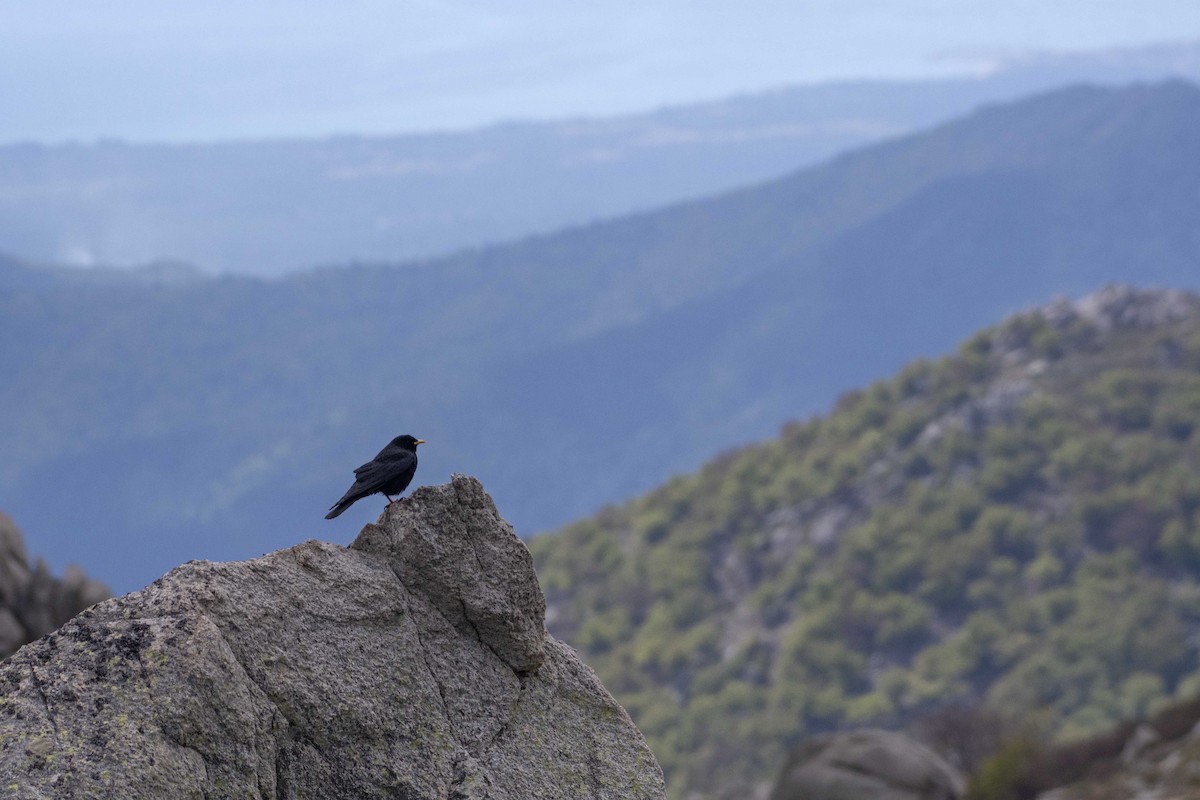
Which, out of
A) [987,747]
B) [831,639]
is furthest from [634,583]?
[987,747]

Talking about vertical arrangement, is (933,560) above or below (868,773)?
above

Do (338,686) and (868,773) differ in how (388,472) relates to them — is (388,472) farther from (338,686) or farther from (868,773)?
(868,773)

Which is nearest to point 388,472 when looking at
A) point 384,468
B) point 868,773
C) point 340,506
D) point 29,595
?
point 384,468

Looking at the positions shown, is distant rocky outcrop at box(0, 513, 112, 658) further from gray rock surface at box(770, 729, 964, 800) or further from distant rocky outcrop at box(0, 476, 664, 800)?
distant rocky outcrop at box(0, 476, 664, 800)

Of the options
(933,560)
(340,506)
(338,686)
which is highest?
(933,560)

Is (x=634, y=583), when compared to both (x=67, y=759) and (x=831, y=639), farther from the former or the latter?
(x=67, y=759)

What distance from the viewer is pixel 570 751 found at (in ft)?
29.2

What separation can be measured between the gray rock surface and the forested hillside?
3937cm

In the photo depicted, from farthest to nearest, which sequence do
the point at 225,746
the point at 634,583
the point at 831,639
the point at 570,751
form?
1. the point at 634,583
2. the point at 831,639
3. the point at 570,751
4. the point at 225,746

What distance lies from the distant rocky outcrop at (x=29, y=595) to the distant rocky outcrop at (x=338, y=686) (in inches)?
807

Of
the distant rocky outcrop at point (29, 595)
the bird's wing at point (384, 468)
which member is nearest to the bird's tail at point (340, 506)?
the bird's wing at point (384, 468)

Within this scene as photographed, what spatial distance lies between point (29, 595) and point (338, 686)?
22.8 meters

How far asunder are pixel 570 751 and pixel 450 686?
87cm

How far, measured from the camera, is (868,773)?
3155cm
